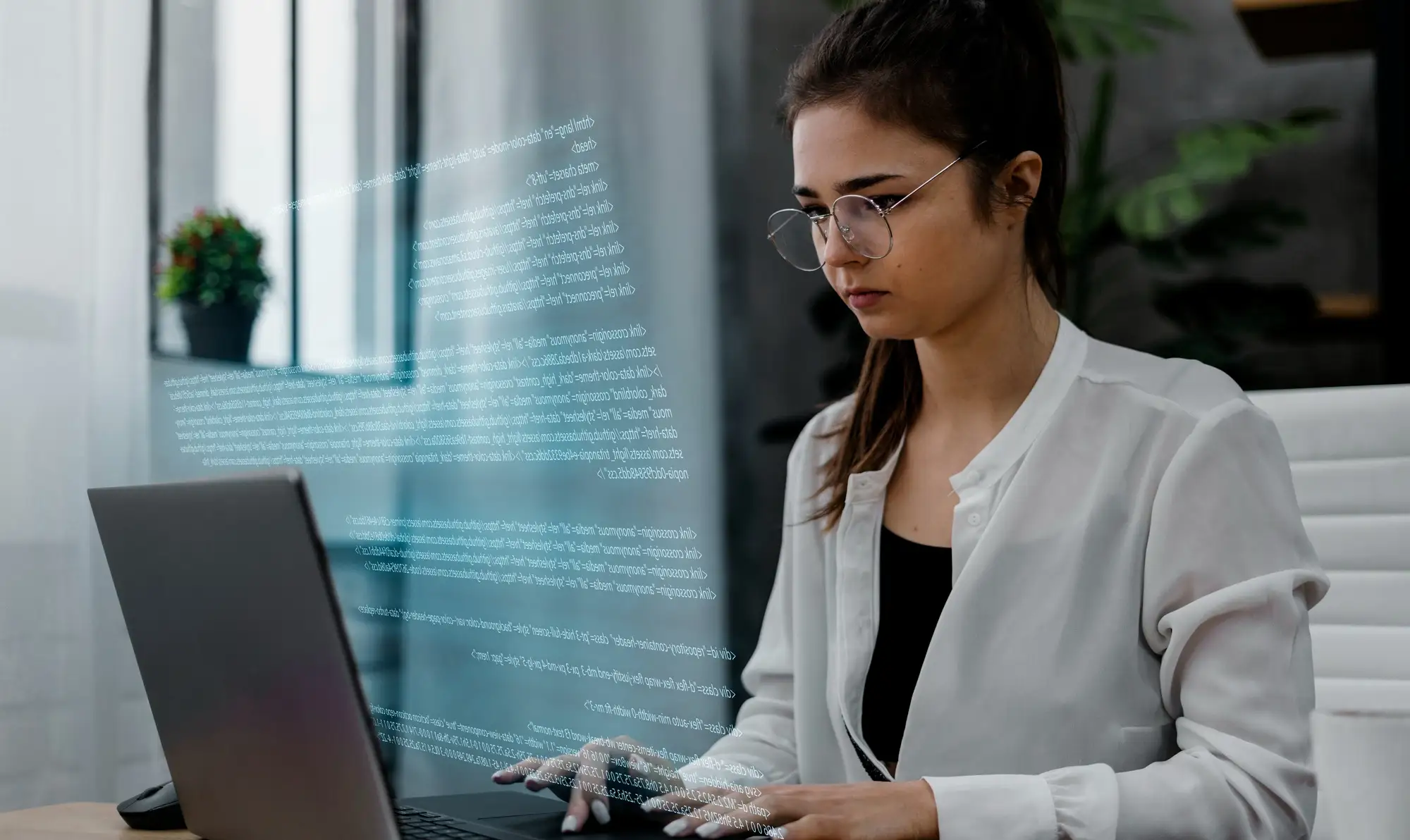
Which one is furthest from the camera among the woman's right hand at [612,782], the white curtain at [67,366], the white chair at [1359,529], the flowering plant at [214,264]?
the white curtain at [67,366]

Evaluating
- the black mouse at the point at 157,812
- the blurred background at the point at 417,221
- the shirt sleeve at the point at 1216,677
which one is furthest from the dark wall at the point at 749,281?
the black mouse at the point at 157,812

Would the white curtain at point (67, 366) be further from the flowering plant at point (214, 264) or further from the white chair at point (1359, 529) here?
the white chair at point (1359, 529)

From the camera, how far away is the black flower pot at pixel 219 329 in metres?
1.16

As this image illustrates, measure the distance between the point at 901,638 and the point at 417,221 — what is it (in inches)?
20.5

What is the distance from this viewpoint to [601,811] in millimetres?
748

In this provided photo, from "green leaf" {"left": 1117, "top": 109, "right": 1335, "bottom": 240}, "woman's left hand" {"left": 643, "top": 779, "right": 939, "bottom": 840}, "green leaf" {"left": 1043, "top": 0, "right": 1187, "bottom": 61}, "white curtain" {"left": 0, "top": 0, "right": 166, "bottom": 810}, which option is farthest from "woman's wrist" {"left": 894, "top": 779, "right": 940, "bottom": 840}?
"green leaf" {"left": 1043, "top": 0, "right": 1187, "bottom": 61}

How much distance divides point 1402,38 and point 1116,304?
28.3 inches

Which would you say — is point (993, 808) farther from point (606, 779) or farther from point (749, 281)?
point (749, 281)

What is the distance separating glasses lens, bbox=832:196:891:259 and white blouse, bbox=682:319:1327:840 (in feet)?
0.61

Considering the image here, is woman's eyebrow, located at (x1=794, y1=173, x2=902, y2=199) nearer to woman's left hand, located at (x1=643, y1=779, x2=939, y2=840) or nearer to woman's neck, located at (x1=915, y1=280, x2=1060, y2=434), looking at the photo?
woman's neck, located at (x1=915, y1=280, x2=1060, y2=434)

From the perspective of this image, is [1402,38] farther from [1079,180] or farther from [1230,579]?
[1230,579]

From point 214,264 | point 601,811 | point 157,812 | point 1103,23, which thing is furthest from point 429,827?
point 1103,23

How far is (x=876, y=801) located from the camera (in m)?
0.69

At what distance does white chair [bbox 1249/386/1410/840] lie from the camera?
1003mm
